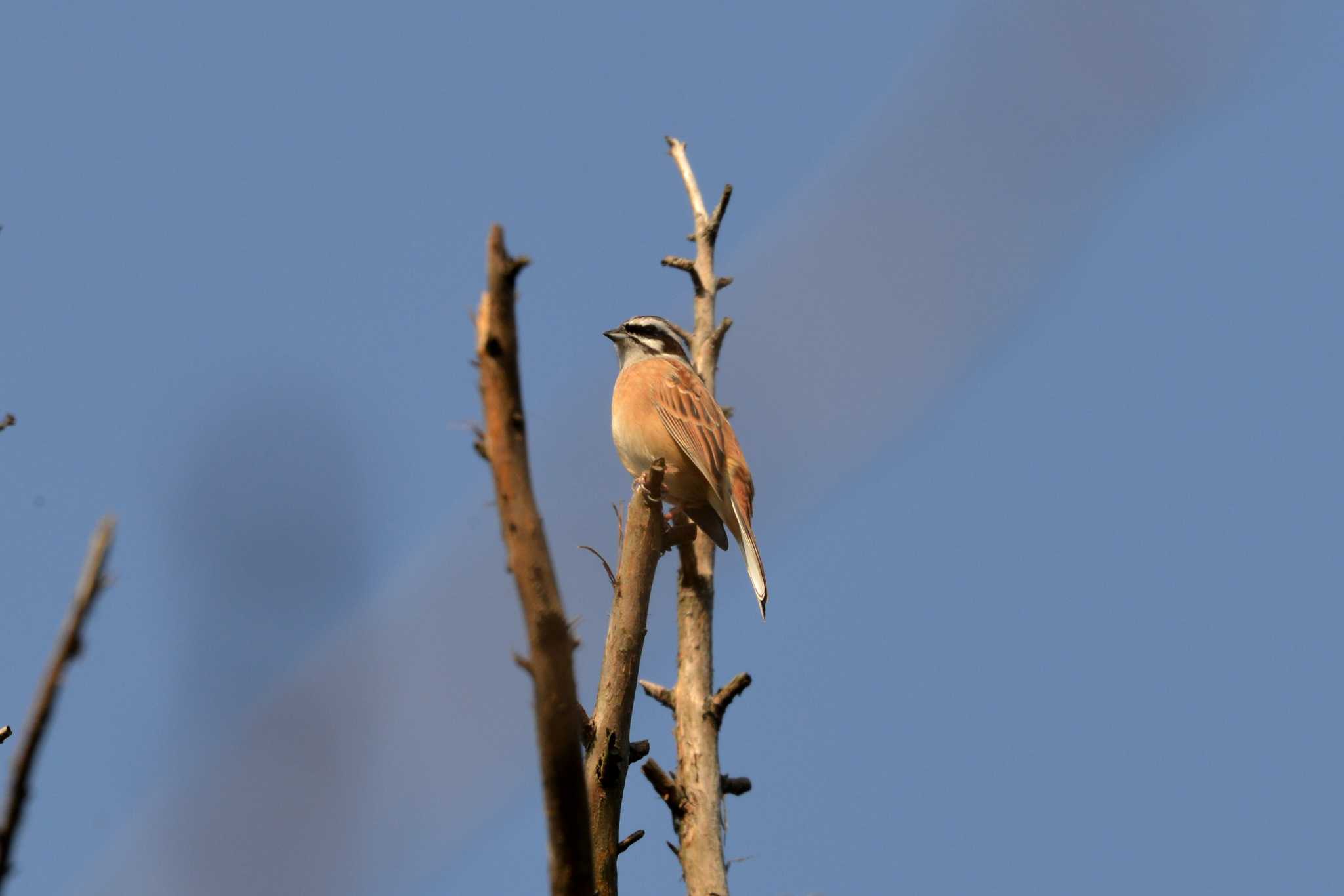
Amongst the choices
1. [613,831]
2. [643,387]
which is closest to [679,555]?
[643,387]

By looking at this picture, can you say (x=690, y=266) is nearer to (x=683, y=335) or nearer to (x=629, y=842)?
(x=683, y=335)

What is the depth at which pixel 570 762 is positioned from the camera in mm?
2965

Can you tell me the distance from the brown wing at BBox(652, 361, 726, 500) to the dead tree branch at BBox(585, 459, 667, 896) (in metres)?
1.88

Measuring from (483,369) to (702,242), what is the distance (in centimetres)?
631

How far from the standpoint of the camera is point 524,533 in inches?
110

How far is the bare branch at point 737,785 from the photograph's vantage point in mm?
6812

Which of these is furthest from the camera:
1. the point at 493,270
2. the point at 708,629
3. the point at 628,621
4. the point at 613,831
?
the point at 708,629

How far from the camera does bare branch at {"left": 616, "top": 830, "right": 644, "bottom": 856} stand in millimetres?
4159

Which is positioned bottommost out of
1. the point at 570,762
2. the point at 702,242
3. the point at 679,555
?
the point at 570,762

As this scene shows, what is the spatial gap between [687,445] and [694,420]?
0.86ft

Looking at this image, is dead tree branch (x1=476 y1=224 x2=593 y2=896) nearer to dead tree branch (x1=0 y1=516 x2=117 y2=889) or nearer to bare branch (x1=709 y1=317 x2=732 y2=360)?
dead tree branch (x1=0 y1=516 x2=117 y2=889)

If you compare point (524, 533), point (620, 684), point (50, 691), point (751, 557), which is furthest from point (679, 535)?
point (50, 691)

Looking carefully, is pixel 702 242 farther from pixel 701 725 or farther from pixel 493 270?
pixel 493 270

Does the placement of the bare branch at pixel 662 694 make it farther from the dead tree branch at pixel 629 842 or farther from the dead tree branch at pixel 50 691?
the dead tree branch at pixel 50 691
